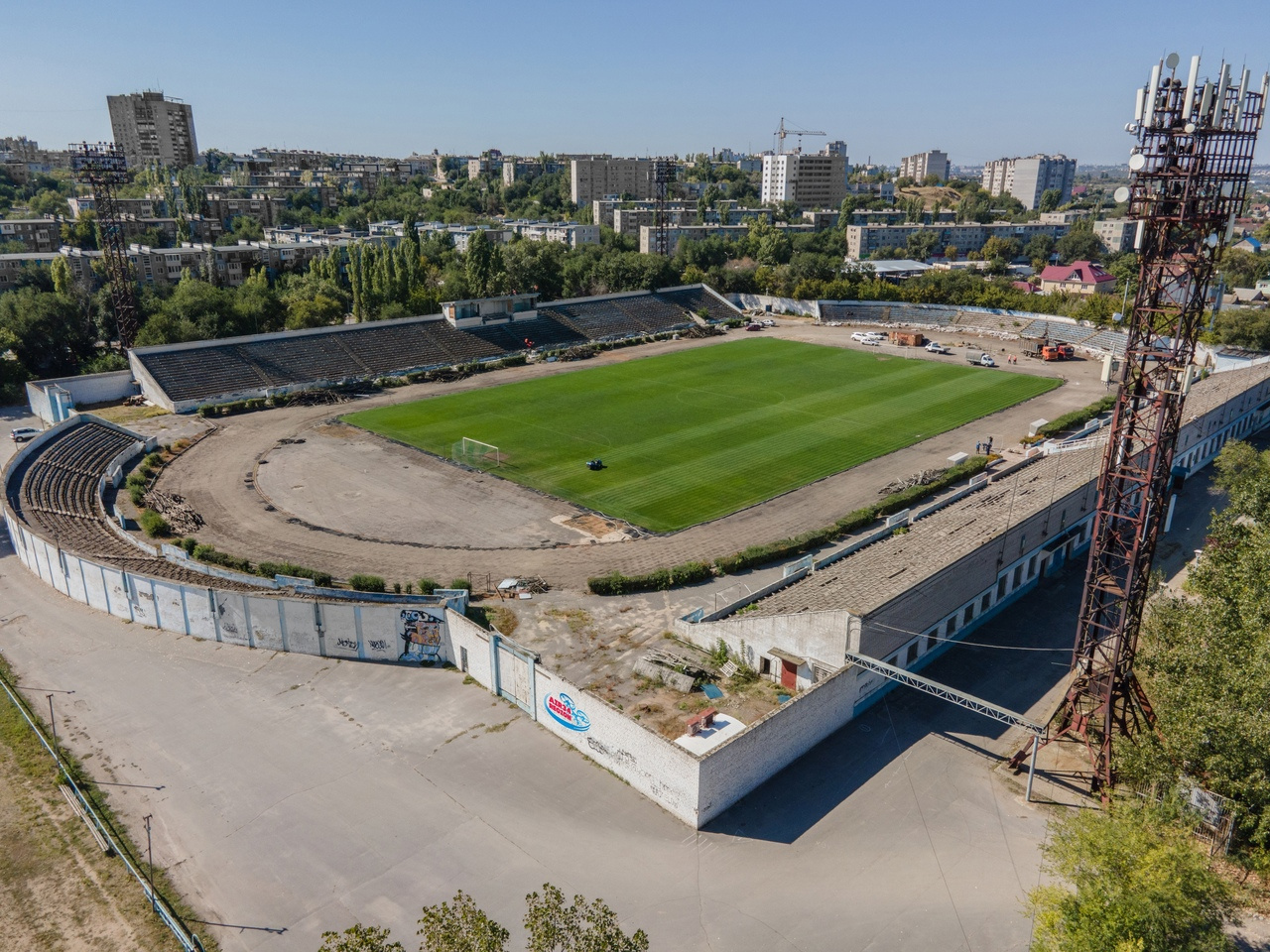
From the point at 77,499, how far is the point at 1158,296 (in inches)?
2019

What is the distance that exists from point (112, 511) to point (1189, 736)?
163 feet

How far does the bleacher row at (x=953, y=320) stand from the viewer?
92.0 m

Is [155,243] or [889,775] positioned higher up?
[155,243]

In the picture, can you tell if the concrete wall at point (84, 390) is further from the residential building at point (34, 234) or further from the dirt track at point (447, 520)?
the residential building at point (34, 234)

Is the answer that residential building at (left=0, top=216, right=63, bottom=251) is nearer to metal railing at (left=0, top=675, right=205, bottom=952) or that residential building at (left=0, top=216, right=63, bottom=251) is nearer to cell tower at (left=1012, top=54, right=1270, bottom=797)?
metal railing at (left=0, top=675, right=205, bottom=952)

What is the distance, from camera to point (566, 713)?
2636 cm

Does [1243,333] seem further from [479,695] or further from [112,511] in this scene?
[112,511]

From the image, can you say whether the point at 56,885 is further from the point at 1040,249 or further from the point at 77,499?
the point at 1040,249

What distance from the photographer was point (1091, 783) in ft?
80.8

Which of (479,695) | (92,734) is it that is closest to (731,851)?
(479,695)

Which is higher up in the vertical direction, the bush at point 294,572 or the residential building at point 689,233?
the residential building at point 689,233

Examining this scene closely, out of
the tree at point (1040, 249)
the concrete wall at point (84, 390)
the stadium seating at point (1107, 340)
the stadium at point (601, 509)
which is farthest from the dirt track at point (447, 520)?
the tree at point (1040, 249)

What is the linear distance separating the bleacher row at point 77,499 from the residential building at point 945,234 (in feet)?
495

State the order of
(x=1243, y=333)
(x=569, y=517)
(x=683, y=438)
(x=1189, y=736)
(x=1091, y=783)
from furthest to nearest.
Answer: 1. (x=1243, y=333)
2. (x=683, y=438)
3. (x=569, y=517)
4. (x=1091, y=783)
5. (x=1189, y=736)
